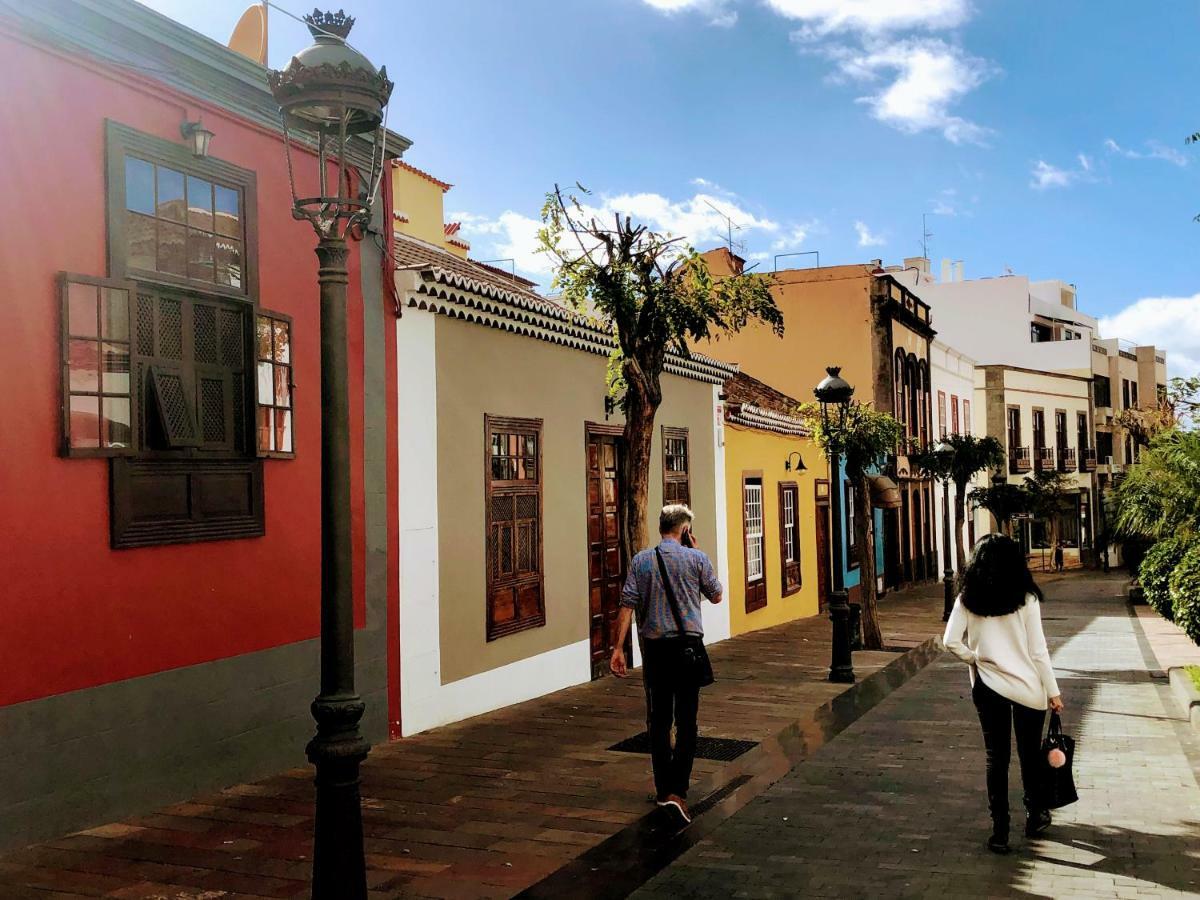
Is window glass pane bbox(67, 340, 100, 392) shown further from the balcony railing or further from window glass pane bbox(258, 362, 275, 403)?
the balcony railing

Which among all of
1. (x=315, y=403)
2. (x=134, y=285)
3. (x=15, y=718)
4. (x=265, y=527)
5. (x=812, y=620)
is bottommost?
(x=812, y=620)

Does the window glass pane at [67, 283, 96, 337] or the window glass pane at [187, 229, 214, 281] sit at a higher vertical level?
the window glass pane at [187, 229, 214, 281]

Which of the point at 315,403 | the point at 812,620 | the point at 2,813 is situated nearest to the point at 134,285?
the point at 315,403

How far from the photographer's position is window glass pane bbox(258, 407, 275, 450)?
294 inches

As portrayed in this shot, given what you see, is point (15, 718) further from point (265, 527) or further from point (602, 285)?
point (602, 285)

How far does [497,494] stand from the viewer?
34.6ft

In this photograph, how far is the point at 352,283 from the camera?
859 centimetres

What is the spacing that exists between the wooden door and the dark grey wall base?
1510 centimetres

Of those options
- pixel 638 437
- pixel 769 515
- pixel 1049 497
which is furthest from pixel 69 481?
pixel 1049 497

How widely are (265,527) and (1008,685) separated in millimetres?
4659

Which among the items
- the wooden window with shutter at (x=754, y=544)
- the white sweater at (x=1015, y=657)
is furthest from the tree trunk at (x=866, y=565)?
the white sweater at (x=1015, y=657)

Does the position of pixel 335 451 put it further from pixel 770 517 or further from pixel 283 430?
pixel 770 517

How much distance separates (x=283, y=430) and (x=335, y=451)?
3.35 m

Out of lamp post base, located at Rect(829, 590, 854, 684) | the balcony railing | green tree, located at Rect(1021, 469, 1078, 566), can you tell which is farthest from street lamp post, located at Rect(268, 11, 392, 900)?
the balcony railing
